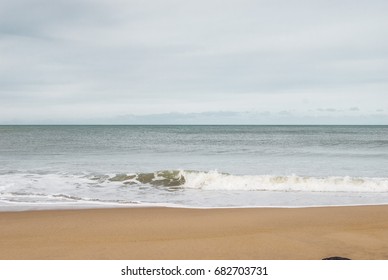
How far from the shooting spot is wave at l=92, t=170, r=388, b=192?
45.0 feet

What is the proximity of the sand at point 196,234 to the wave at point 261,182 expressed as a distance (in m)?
4.23

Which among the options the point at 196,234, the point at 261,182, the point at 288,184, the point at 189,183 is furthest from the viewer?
the point at 189,183

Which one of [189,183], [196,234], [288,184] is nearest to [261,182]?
[288,184]

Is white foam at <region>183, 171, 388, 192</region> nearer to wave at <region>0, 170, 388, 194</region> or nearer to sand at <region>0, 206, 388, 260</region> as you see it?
wave at <region>0, 170, 388, 194</region>

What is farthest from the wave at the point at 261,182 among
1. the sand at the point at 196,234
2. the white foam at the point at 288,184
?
the sand at the point at 196,234

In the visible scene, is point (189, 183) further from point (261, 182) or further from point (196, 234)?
point (196, 234)

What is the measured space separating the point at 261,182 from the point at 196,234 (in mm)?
7633

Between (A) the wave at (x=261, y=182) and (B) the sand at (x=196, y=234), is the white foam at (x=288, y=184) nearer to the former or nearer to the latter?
(A) the wave at (x=261, y=182)

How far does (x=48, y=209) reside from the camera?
31.6ft

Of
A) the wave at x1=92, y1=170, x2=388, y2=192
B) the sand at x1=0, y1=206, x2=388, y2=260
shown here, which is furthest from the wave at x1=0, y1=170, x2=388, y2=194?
the sand at x1=0, y1=206, x2=388, y2=260

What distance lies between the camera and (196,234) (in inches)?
278

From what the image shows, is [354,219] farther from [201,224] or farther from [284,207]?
[201,224]

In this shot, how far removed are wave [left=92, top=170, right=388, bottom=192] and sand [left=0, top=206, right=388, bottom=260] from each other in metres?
4.23
